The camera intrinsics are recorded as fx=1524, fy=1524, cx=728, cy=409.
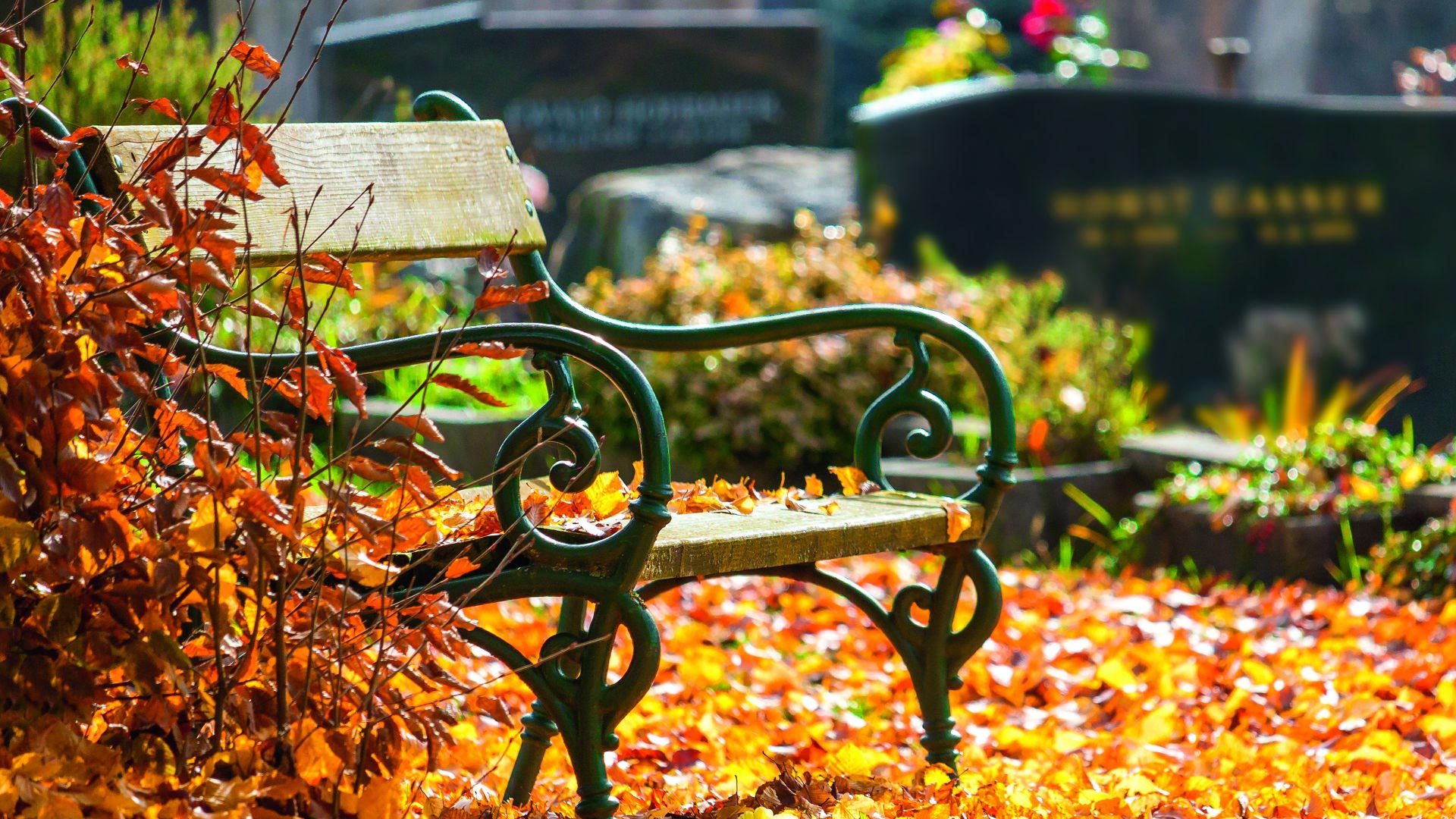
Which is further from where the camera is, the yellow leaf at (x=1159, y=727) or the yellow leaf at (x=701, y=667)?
the yellow leaf at (x=701, y=667)

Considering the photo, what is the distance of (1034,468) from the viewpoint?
4715mm

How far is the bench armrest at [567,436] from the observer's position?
5.23 ft

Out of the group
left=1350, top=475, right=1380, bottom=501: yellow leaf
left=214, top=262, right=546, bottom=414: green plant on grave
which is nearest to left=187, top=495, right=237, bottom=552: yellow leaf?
left=1350, top=475, right=1380, bottom=501: yellow leaf

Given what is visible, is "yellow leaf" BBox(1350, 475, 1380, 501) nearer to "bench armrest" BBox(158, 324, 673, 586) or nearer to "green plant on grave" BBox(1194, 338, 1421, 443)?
"green plant on grave" BBox(1194, 338, 1421, 443)

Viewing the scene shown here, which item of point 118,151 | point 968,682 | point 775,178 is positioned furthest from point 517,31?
point 118,151

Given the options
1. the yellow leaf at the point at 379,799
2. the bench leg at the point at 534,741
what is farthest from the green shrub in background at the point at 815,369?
the yellow leaf at the point at 379,799

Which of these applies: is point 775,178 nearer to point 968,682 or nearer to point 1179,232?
point 1179,232

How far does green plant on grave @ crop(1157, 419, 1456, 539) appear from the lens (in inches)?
162

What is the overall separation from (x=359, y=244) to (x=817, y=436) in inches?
113

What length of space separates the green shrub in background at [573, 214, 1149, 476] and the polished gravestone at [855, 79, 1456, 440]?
26.4 inches

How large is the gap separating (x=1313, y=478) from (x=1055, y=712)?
65.4 inches

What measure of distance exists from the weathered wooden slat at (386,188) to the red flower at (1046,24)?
6.72m

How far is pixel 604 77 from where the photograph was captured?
10555 mm

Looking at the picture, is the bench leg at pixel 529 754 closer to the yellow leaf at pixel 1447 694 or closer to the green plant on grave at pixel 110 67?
the yellow leaf at pixel 1447 694
